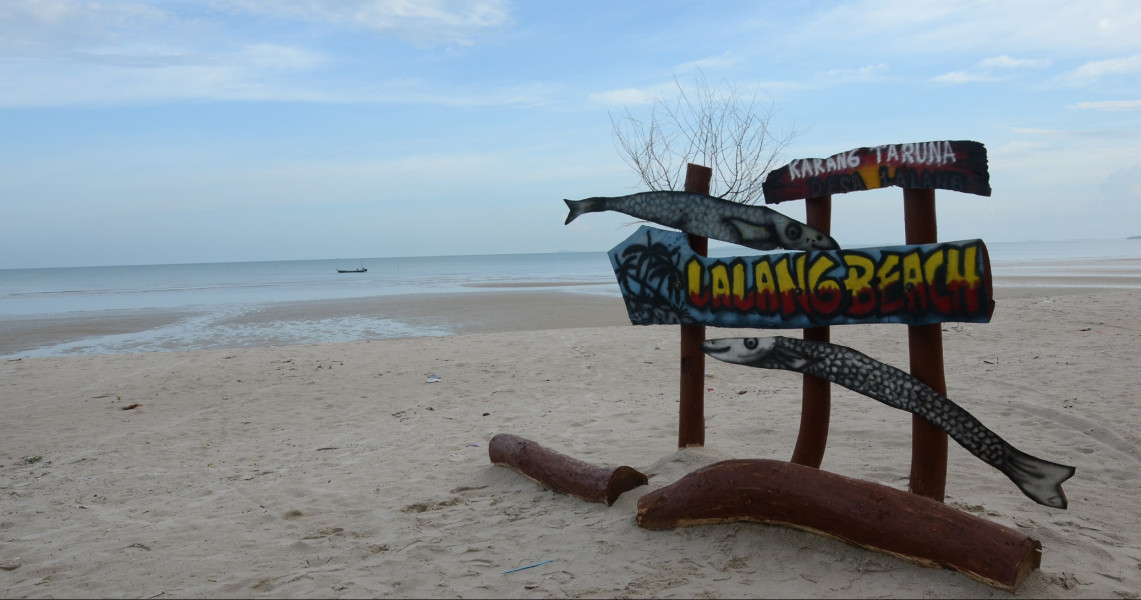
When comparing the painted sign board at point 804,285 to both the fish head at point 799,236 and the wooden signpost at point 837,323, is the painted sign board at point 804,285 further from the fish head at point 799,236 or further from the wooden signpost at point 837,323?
the fish head at point 799,236

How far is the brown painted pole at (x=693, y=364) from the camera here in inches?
193

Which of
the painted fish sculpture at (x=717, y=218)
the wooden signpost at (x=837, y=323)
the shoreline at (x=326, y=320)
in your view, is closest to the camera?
the wooden signpost at (x=837, y=323)

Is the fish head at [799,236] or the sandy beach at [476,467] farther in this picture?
the fish head at [799,236]

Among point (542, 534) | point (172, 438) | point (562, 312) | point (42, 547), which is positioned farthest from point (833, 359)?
point (562, 312)

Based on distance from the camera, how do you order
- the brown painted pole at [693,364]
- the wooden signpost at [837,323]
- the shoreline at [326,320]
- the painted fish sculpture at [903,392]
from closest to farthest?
the wooden signpost at [837,323] → the painted fish sculpture at [903,392] → the brown painted pole at [693,364] → the shoreline at [326,320]

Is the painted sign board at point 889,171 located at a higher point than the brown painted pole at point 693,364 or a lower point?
higher

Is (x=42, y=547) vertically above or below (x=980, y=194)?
below

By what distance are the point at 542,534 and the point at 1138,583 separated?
283 centimetres

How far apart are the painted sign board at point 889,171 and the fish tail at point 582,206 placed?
46.4 inches

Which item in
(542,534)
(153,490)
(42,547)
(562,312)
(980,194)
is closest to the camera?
(980,194)

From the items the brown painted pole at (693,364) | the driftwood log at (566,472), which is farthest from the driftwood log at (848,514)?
the brown painted pole at (693,364)

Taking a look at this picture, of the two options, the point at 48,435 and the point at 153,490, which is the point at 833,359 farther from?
the point at 48,435

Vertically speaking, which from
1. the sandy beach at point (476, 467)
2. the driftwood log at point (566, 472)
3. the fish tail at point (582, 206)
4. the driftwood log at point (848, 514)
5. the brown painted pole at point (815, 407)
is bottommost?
the sandy beach at point (476, 467)

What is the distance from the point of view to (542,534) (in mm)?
4008
